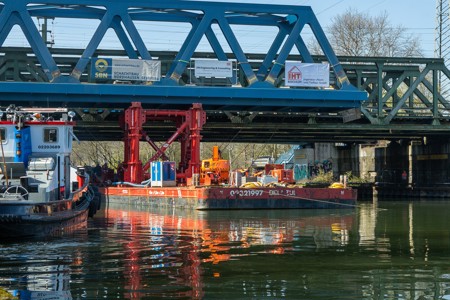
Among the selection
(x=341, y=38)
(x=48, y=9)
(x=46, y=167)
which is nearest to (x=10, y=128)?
(x=46, y=167)

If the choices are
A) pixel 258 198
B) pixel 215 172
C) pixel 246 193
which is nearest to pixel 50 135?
pixel 246 193

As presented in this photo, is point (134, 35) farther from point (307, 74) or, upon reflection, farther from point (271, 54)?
point (307, 74)

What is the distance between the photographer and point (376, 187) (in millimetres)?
73500

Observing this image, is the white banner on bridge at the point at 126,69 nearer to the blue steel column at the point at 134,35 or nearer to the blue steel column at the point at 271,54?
the blue steel column at the point at 134,35

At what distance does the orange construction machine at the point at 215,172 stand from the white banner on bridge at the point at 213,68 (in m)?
5.96

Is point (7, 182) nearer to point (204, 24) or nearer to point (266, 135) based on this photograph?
point (204, 24)

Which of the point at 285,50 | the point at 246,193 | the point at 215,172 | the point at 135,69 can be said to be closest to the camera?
the point at 246,193

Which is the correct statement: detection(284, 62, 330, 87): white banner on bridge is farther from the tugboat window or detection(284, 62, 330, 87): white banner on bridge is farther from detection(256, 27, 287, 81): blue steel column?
the tugboat window

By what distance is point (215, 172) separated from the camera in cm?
5147

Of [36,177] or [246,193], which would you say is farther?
[246,193]

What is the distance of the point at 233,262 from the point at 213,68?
37.1 m

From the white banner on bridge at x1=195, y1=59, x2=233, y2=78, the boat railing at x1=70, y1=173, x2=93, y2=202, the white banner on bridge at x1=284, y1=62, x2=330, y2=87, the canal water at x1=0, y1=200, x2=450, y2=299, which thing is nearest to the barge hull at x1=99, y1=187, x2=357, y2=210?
the boat railing at x1=70, y1=173, x2=93, y2=202

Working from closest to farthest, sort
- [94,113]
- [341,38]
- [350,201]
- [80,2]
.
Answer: [350,201], [80,2], [94,113], [341,38]

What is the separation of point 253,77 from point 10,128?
29.9 meters
